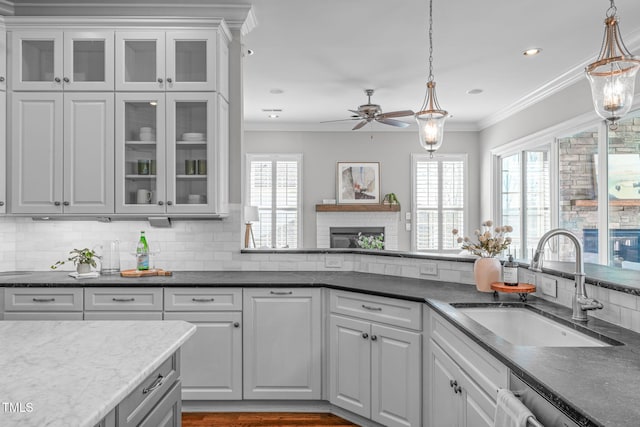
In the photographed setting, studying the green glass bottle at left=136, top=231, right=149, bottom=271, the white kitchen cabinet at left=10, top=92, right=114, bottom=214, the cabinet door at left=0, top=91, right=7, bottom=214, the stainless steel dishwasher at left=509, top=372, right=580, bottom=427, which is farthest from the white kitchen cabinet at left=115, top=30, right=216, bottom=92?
the stainless steel dishwasher at left=509, top=372, right=580, bottom=427

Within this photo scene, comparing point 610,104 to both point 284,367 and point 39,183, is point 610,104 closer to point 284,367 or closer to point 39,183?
point 284,367

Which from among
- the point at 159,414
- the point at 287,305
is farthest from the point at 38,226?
the point at 159,414

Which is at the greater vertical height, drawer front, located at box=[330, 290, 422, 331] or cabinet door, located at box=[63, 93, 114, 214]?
cabinet door, located at box=[63, 93, 114, 214]

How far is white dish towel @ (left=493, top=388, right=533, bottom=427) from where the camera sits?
1055mm

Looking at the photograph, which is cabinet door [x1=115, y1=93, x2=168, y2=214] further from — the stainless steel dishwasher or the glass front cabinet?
the stainless steel dishwasher

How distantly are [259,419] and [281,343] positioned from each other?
0.50 metres

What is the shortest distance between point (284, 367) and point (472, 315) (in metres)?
1.29

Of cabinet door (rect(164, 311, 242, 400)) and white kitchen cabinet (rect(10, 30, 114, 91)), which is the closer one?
cabinet door (rect(164, 311, 242, 400))

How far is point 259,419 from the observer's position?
2688 millimetres

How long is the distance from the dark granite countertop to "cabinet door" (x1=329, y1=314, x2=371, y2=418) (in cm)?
24

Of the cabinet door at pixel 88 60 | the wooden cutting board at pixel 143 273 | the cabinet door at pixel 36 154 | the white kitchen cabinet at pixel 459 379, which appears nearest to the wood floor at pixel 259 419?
the white kitchen cabinet at pixel 459 379

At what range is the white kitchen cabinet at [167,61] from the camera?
2.94m

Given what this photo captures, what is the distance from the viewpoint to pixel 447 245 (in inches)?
291

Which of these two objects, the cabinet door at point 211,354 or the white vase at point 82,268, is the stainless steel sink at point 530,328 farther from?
the white vase at point 82,268
